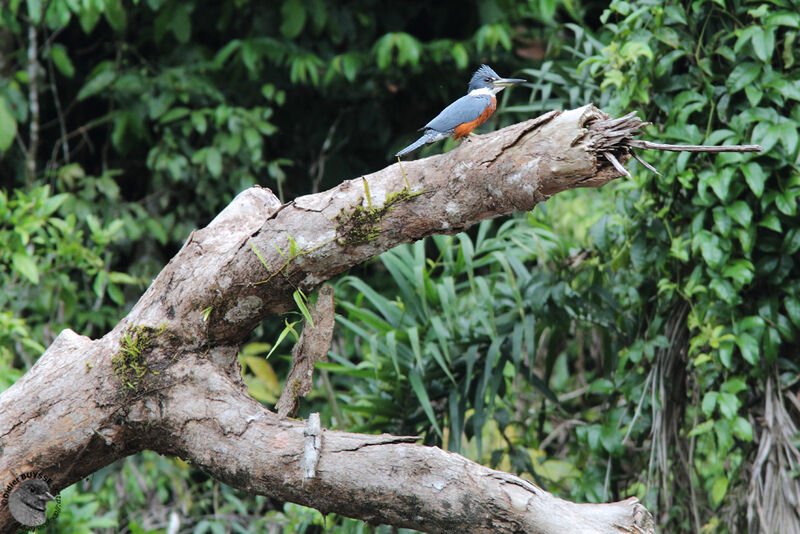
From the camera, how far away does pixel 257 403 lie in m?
1.96

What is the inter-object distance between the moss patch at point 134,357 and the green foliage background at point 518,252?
966 millimetres

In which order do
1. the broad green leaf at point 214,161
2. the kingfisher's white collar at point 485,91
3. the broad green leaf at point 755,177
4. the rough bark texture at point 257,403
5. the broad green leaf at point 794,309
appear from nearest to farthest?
the rough bark texture at point 257,403, the kingfisher's white collar at point 485,91, the broad green leaf at point 755,177, the broad green leaf at point 794,309, the broad green leaf at point 214,161

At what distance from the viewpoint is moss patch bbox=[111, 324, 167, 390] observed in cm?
199

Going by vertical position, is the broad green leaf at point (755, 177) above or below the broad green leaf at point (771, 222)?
above

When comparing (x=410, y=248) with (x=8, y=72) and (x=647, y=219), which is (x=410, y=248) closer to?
(x=647, y=219)

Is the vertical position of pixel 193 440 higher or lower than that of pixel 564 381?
higher

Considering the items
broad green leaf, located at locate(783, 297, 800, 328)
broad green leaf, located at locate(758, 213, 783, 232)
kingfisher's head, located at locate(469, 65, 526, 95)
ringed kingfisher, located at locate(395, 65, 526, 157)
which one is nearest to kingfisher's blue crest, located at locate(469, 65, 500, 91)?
kingfisher's head, located at locate(469, 65, 526, 95)

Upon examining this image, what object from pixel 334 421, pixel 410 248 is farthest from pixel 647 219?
pixel 334 421

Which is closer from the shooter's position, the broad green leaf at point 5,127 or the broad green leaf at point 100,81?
the broad green leaf at point 5,127

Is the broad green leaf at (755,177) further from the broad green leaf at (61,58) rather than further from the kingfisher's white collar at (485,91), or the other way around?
the broad green leaf at (61,58)

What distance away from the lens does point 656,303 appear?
2891mm

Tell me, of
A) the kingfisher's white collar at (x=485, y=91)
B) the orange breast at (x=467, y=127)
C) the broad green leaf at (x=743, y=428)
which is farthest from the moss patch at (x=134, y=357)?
the broad green leaf at (x=743, y=428)

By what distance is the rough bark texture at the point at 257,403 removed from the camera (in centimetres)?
164

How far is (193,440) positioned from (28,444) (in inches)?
17.8
